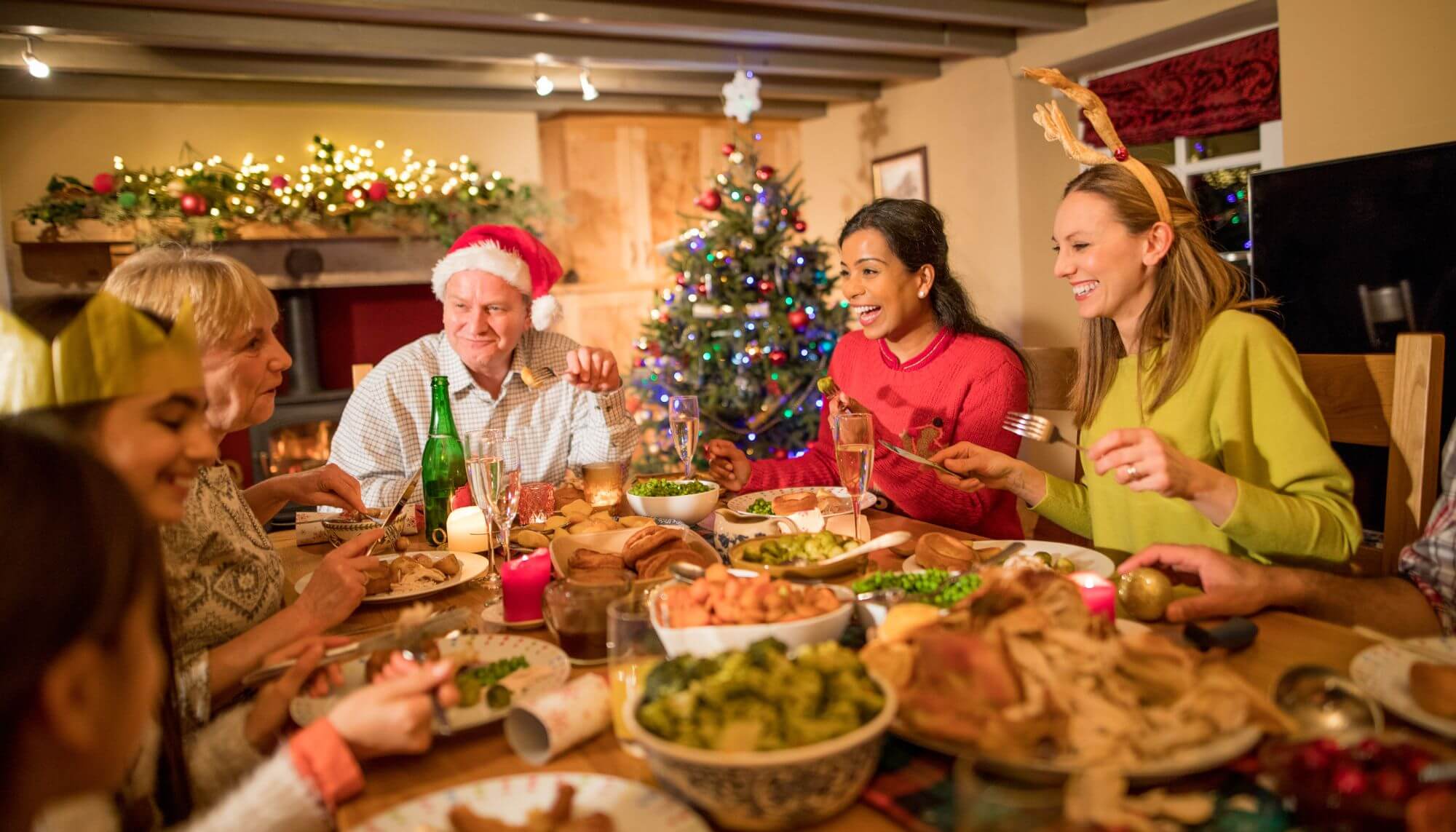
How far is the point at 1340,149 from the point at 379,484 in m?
4.03

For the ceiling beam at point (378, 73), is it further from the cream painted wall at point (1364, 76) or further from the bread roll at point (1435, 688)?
the bread roll at point (1435, 688)

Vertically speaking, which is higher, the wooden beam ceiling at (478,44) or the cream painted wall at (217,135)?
the wooden beam ceiling at (478,44)

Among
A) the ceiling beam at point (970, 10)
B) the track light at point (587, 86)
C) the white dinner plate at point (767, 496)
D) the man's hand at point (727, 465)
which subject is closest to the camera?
the white dinner plate at point (767, 496)

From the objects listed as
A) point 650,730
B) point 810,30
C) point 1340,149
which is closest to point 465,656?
point 650,730

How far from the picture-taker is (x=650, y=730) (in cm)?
83

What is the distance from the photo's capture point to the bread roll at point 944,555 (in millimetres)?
1424

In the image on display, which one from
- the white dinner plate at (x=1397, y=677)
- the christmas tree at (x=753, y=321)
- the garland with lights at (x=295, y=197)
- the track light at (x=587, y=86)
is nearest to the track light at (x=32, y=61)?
the garland with lights at (x=295, y=197)

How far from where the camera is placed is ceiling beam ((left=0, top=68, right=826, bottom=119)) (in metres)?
5.41

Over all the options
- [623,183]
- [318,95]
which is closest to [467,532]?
[318,95]

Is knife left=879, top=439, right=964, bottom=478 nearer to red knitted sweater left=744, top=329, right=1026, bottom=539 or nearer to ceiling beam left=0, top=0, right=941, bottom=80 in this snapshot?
red knitted sweater left=744, top=329, right=1026, bottom=539

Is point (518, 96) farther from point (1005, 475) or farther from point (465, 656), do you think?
point (465, 656)

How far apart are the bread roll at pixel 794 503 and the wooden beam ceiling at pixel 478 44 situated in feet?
10.9

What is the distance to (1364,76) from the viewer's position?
12.8 ft

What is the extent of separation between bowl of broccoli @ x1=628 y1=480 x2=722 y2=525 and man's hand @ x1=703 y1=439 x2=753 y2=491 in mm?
361
